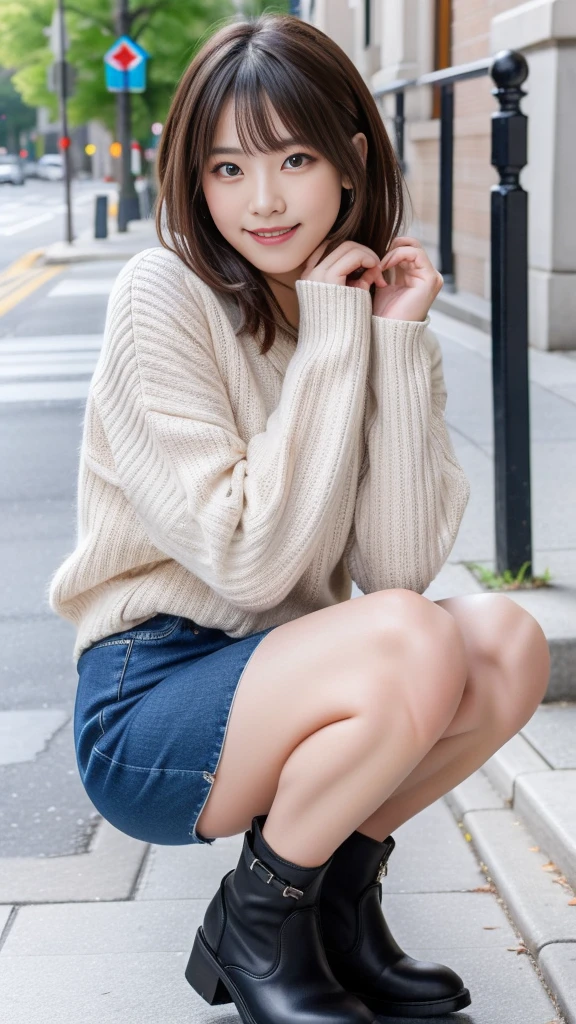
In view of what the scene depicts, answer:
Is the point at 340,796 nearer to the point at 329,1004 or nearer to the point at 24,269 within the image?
the point at 329,1004

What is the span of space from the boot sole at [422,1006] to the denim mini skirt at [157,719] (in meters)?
0.39

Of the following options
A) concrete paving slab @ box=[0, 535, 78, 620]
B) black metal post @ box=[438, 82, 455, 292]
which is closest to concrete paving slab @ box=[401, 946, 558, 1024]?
concrete paving slab @ box=[0, 535, 78, 620]

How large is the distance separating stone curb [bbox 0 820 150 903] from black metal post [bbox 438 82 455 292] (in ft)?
25.3

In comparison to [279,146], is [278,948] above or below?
below

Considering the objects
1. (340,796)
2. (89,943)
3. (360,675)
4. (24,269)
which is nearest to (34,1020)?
(89,943)

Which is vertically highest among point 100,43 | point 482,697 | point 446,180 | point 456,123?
point 100,43

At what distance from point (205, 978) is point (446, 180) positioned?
8604 mm

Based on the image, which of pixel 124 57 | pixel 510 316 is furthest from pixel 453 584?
pixel 124 57

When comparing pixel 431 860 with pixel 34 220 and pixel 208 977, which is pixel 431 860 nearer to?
pixel 208 977

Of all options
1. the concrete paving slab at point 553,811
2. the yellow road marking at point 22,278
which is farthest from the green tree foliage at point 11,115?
the concrete paving slab at point 553,811

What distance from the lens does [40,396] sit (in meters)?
8.05

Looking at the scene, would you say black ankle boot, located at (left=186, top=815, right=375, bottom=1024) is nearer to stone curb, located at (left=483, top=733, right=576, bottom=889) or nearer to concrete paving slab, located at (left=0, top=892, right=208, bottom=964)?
concrete paving slab, located at (left=0, top=892, right=208, bottom=964)

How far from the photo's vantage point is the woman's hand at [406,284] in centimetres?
216

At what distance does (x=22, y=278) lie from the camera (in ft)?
55.0
